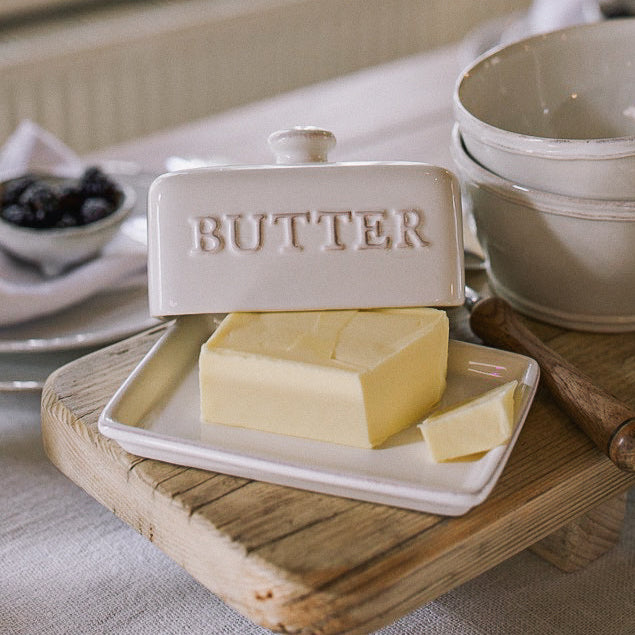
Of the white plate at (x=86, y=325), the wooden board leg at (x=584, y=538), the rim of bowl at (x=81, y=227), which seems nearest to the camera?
the wooden board leg at (x=584, y=538)

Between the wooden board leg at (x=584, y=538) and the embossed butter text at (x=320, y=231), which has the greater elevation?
the embossed butter text at (x=320, y=231)

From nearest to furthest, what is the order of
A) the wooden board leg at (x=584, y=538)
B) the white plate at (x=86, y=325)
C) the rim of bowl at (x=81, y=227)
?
the wooden board leg at (x=584, y=538)
the white plate at (x=86, y=325)
the rim of bowl at (x=81, y=227)

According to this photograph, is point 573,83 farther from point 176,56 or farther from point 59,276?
point 176,56

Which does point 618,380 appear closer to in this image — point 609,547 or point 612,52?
point 609,547

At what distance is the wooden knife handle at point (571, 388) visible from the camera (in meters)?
0.48

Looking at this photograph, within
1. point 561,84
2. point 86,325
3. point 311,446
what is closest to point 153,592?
point 311,446

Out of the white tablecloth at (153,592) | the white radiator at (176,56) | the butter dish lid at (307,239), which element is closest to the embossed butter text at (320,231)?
the butter dish lid at (307,239)

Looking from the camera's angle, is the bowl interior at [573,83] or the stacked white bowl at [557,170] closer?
the stacked white bowl at [557,170]

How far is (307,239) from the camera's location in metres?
0.51

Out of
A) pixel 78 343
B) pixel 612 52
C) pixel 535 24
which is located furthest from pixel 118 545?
→ pixel 535 24

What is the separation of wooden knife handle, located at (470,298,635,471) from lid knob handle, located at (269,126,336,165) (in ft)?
0.50

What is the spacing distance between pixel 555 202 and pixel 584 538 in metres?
0.21

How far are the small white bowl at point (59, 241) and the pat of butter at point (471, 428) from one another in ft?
1.36

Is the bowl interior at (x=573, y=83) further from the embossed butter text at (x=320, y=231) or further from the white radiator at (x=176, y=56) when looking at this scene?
the white radiator at (x=176, y=56)
